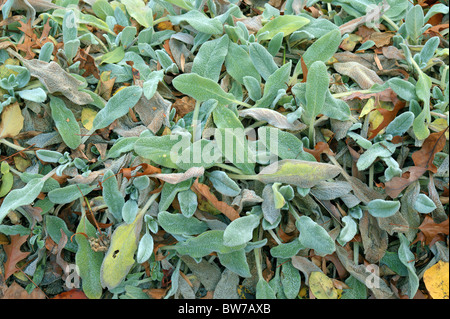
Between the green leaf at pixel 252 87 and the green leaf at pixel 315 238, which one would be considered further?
the green leaf at pixel 252 87

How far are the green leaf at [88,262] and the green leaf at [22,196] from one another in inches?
4.5

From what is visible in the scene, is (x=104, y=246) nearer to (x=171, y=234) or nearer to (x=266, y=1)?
(x=171, y=234)

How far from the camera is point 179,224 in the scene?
879mm

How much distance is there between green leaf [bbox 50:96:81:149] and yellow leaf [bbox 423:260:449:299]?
84 centimetres

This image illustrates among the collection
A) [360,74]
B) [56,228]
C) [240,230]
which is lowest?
[56,228]

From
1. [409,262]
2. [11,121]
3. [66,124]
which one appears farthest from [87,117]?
[409,262]

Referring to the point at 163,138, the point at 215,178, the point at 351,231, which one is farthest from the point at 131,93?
the point at 351,231

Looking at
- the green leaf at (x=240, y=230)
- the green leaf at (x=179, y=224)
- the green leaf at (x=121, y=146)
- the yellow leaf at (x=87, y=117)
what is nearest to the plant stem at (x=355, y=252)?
the green leaf at (x=240, y=230)

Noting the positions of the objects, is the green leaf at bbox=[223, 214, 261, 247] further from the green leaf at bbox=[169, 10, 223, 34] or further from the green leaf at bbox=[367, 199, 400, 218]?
the green leaf at bbox=[169, 10, 223, 34]

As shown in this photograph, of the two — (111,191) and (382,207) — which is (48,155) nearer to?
(111,191)

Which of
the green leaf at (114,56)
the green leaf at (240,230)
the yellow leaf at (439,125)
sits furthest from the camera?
the green leaf at (114,56)

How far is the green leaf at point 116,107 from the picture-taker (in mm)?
952

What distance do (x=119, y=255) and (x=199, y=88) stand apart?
1.36 ft

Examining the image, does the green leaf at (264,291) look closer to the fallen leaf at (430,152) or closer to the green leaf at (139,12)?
the fallen leaf at (430,152)
